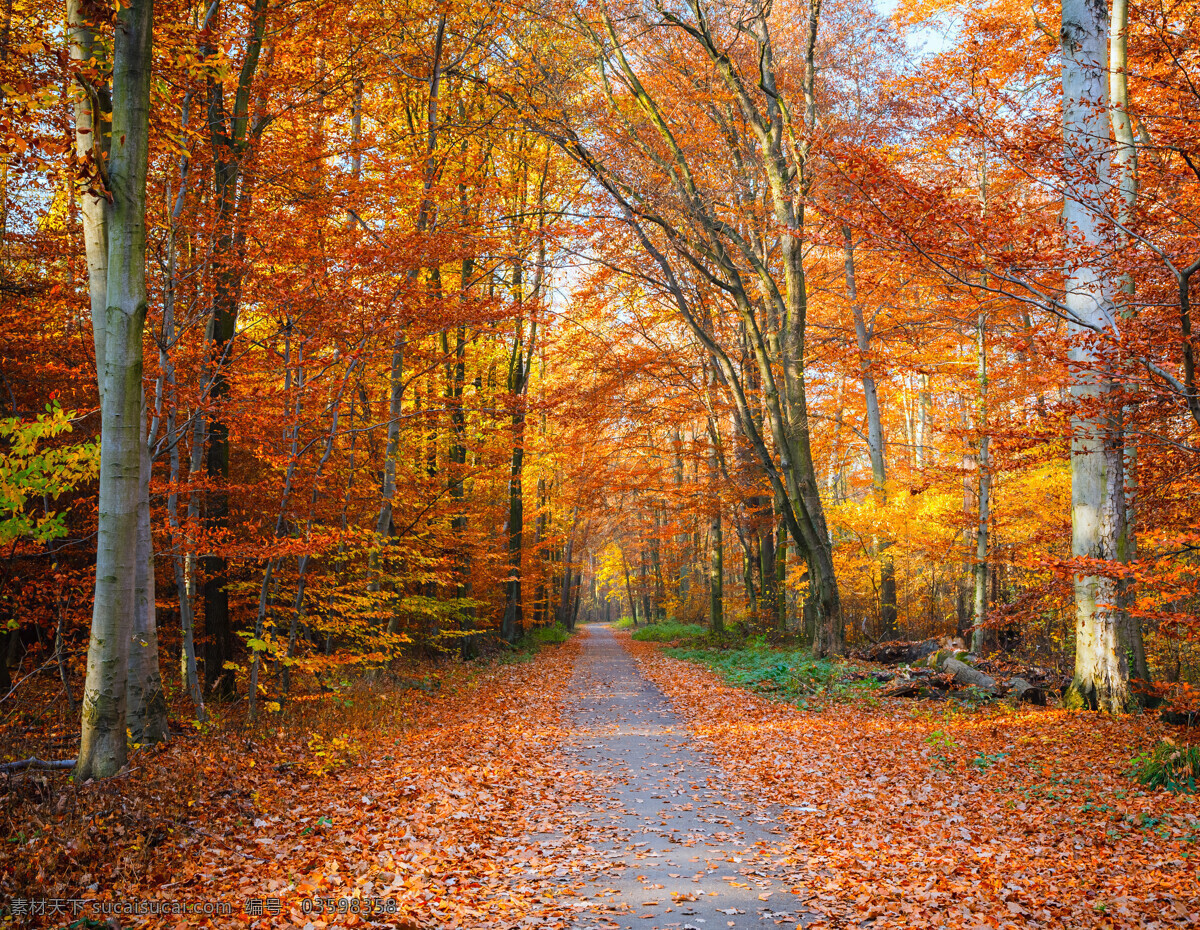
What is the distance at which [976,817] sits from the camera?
17.7 feet

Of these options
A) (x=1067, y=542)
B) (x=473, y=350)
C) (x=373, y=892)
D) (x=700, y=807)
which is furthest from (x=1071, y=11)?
(x=473, y=350)

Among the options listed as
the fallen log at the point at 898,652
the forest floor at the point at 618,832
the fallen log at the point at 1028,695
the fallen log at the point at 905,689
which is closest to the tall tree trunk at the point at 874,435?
the fallen log at the point at 898,652

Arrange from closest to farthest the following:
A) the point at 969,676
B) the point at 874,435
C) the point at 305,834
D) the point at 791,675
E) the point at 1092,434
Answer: the point at 305,834 → the point at 1092,434 → the point at 969,676 → the point at 791,675 → the point at 874,435

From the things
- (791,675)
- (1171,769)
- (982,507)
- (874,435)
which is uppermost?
(874,435)

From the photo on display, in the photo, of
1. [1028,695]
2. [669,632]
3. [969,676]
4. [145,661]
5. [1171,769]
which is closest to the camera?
[1171,769]

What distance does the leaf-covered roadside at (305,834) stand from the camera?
4062 mm

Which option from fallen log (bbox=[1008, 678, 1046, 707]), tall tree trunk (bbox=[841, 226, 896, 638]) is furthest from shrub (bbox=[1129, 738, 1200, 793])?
tall tree trunk (bbox=[841, 226, 896, 638])

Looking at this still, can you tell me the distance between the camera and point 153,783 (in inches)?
207

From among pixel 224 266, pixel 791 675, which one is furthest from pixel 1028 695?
pixel 224 266

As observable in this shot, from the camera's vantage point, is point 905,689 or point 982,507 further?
point 982,507

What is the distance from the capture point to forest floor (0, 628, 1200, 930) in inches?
158

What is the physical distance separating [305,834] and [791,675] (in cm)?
923

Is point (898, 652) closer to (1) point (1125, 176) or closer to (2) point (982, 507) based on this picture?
(2) point (982, 507)

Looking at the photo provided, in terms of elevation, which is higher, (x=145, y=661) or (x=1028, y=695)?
(x=145, y=661)
